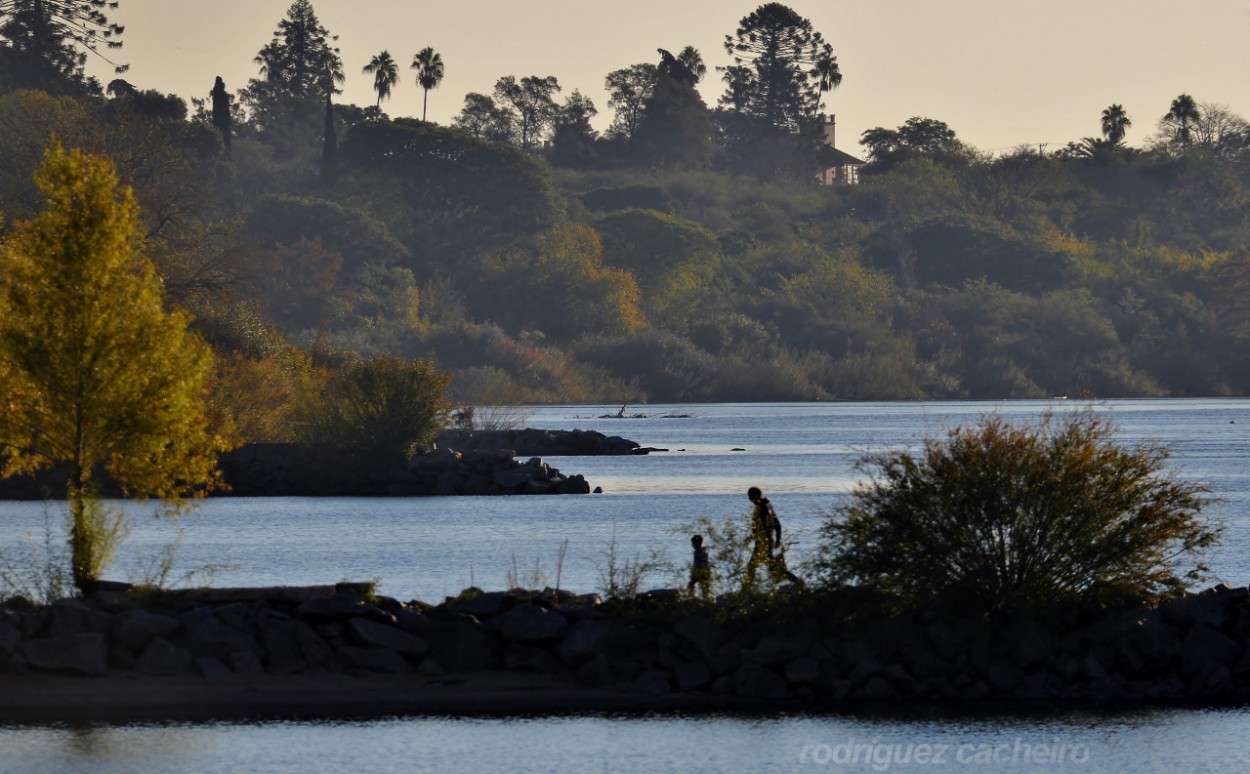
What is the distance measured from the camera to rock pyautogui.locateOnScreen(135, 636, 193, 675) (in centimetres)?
2509

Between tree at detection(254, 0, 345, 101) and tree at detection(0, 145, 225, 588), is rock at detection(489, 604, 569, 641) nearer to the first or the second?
tree at detection(0, 145, 225, 588)

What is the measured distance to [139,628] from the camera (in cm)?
2536

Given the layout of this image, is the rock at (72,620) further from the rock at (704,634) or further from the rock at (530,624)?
the rock at (704,634)

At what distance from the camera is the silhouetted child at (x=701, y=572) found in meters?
25.4

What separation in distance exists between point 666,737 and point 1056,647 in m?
4.98

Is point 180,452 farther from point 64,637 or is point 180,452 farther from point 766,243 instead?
point 766,243

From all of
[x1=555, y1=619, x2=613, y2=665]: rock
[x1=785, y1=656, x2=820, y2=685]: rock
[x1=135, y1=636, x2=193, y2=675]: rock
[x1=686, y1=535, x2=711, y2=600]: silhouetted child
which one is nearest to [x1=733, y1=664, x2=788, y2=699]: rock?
[x1=785, y1=656, x2=820, y2=685]: rock

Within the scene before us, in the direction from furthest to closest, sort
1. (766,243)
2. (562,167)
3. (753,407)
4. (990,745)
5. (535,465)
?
(562,167) → (766,243) → (753,407) → (535,465) → (990,745)

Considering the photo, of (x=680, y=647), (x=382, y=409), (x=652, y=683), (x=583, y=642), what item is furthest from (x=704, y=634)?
(x=382, y=409)

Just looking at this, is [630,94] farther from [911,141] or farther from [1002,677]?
[1002,677]

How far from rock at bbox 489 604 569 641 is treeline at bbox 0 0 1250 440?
87722 mm

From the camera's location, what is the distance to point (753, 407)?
14912 centimetres

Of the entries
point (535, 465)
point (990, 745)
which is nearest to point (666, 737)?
point (990, 745)

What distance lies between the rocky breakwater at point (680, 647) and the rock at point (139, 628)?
19mm
